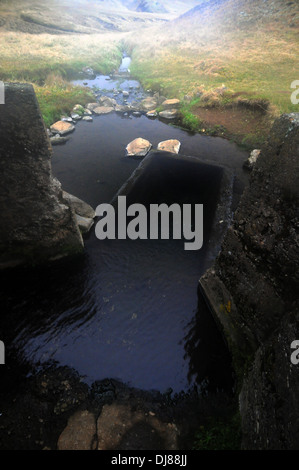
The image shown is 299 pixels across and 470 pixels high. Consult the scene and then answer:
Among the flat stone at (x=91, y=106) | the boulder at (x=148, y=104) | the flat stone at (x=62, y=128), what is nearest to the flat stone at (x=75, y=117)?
the flat stone at (x=62, y=128)

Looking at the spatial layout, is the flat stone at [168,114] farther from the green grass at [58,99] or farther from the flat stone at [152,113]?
the green grass at [58,99]

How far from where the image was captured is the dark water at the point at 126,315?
5480 millimetres

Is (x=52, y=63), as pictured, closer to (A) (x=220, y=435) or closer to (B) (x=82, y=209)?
(B) (x=82, y=209)

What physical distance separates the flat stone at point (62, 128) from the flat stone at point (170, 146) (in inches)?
227

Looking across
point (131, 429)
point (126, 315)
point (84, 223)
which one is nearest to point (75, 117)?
point (84, 223)

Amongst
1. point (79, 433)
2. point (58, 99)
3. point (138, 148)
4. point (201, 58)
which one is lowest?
point (79, 433)

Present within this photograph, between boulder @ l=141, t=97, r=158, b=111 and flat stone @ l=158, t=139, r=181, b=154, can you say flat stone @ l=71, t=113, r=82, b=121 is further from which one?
flat stone @ l=158, t=139, r=181, b=154

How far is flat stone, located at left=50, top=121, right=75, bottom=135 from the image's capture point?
14.6m

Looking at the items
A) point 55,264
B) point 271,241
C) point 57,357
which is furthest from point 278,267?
point 55,264

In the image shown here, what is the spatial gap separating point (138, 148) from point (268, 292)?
35.0 feet

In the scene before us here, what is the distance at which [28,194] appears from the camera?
20.6 feet

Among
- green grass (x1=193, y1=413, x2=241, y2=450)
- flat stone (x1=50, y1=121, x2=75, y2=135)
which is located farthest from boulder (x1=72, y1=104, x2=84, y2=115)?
green grass (x1=193, y1=413, x2=241, y2=450)

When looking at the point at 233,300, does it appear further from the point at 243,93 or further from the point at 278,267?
the point at 243,93
